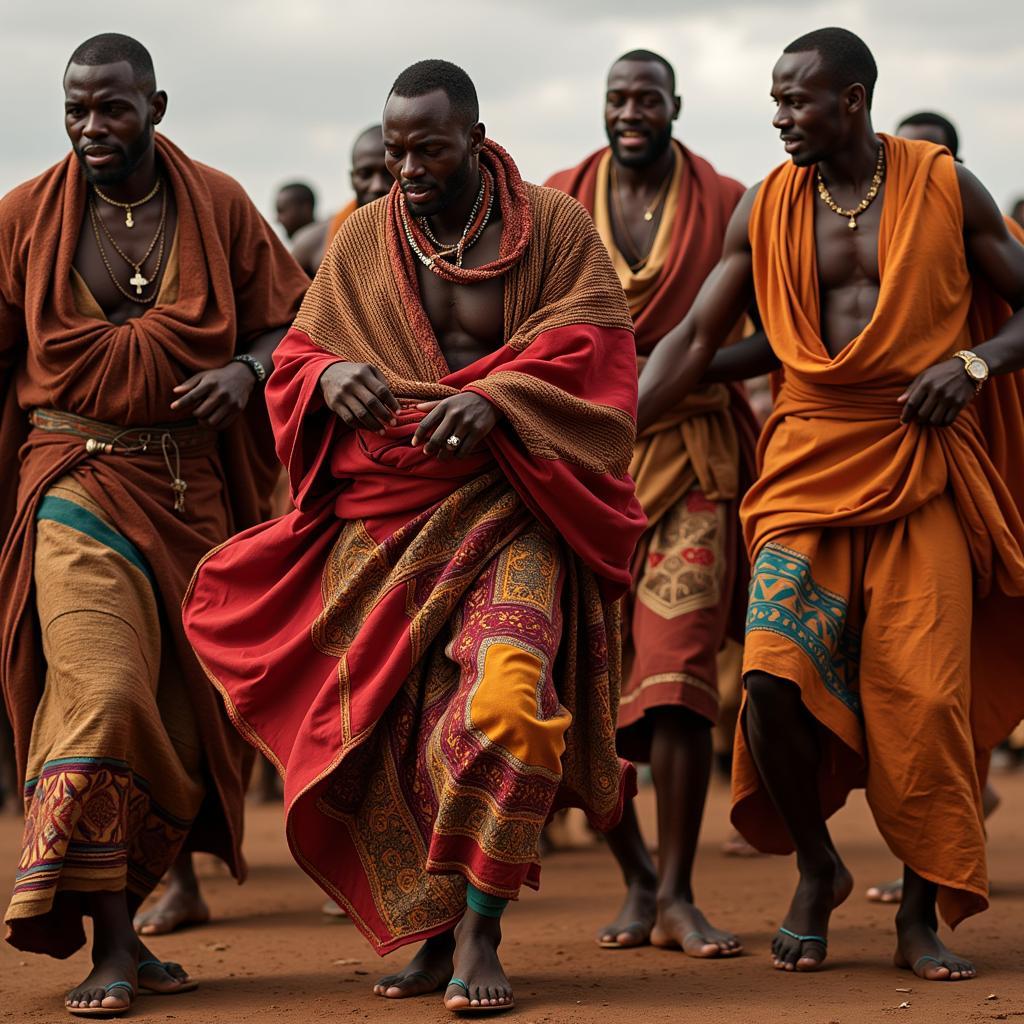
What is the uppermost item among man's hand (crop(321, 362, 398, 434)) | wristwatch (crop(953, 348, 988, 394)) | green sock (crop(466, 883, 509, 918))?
wristwatch (crop(953, 348, 988, 394))

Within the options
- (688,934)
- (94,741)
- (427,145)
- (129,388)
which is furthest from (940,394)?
(94,741)

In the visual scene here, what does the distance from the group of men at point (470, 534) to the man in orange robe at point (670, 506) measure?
0.03 metres

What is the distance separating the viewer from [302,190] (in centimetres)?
1430

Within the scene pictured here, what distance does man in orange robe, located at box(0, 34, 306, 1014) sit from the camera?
21.3 feet

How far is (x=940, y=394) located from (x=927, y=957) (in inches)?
72.9

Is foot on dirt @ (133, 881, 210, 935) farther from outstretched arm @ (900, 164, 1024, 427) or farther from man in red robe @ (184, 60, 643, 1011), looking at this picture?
outstretched arm @ (900, 164, 1024, 427)

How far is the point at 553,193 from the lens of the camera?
6.76 meters

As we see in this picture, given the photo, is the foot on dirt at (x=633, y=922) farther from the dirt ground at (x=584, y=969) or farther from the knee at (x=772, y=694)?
the knee at (x=772, y=694)

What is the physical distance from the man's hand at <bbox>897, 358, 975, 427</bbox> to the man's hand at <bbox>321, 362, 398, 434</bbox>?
1.79 m

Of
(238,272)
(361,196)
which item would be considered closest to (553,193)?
(238,272)

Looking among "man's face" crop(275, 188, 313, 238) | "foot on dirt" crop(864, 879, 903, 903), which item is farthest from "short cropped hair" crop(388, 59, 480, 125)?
"man's face" crop(275, 188, 313, 238)

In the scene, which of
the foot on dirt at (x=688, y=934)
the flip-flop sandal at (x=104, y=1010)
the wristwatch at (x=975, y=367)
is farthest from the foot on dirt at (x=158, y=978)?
the wristwatch at (x=975, y=367)

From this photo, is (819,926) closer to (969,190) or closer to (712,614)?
(712,614)

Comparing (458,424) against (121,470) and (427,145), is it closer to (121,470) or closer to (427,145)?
(427,145)
